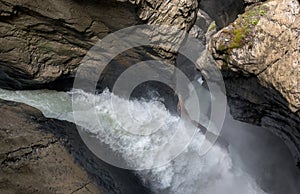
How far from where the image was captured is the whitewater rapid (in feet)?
30.1

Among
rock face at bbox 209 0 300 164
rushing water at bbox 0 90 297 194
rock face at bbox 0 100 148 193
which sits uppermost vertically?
rock face at bbox 209 0 300 164

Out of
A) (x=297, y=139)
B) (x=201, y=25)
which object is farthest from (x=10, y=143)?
(x=201, y=25)

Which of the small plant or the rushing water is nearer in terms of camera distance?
the small plant

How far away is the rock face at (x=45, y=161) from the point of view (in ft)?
19.5

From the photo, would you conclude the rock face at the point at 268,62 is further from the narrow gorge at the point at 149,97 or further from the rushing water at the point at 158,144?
the rushing water at the point at 158,144

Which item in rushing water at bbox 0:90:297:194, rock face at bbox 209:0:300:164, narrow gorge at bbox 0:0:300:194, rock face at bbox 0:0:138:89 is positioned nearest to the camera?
rock face at bbox 209:0:300:164

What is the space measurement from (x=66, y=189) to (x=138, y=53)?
5.40 m

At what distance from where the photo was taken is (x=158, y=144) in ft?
33.3

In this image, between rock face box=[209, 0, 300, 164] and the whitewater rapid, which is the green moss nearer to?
rock face box=[209, 0, 300, 164]

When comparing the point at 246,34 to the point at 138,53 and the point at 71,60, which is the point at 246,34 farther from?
the point at 71,60

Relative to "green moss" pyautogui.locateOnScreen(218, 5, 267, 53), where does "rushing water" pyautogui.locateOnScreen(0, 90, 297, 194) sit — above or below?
below

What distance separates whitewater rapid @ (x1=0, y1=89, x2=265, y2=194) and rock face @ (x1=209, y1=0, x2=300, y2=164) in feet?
7.62

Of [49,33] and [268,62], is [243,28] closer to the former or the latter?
[268,62]

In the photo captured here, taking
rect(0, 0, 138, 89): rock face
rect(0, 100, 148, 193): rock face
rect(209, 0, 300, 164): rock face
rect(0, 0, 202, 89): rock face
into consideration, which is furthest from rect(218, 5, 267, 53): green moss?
rect(0, 100, 148, 193): rock face
